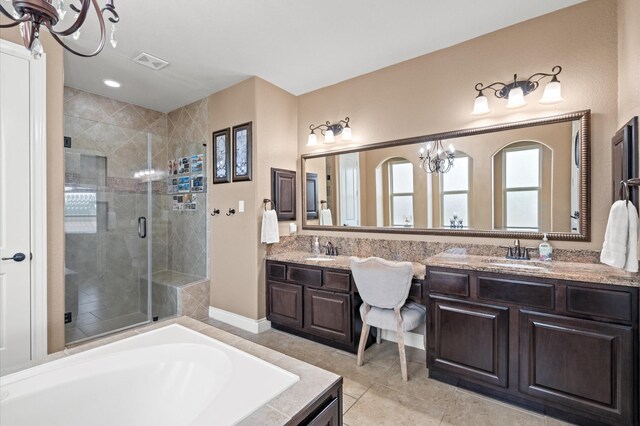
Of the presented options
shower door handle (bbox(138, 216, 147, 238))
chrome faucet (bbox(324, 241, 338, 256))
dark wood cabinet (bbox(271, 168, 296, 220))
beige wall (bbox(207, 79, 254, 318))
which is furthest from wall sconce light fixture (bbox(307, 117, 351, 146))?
shower door handle (bbox(138, 216, 147, 238))

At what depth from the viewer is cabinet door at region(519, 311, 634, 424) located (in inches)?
64.2

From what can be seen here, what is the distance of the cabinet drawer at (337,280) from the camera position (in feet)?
8.77

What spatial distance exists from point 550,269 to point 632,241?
0.41m

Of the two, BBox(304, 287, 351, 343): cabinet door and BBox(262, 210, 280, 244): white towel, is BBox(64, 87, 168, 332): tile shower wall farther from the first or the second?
BBox(304, 287, 351, 343): cabinet door

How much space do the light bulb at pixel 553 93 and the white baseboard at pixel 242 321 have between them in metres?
3.20

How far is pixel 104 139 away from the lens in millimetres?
3367

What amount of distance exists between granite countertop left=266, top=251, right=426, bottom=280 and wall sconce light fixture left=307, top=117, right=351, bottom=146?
1.28m

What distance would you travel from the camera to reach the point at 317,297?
9.38 feet

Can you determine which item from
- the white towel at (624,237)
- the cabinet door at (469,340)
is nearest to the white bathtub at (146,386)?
the cabinet door at (469,340)

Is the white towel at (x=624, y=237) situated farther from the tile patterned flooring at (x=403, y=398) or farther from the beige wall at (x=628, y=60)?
the tile patterned flooring at (x=403, y=398)

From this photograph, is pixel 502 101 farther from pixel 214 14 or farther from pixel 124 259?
pixel 124 259

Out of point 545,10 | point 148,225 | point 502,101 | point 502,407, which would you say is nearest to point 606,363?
point 502,407

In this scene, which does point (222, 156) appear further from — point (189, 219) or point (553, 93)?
point (553, 93)

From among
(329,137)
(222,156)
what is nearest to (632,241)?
(329,137)
